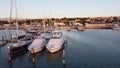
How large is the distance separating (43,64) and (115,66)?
765 centimetres

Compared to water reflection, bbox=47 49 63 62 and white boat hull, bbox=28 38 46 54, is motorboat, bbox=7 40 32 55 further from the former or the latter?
water reflection, bbox=47 49 63 62

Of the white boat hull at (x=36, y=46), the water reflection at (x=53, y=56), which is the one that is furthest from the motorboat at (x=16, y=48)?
the water reflection at (x=53, y=56)

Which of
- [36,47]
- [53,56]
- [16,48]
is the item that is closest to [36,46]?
[36,47]

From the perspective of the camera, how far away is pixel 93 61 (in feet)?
90.6

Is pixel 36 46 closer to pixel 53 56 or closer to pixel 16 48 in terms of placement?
pixel 16 48

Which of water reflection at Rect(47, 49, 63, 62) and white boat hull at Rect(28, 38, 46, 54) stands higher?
white boat hull at Rect(28, 38, 46, 54)

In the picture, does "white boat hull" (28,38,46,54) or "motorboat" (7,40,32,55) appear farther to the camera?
"white boat hull" (28,38,46,54)

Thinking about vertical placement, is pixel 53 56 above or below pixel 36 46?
below

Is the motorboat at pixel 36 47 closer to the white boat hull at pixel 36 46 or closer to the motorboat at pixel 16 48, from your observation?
the white boat hull at pixel 36 46

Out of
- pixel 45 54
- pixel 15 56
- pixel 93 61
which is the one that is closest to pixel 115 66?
pixel 93 61

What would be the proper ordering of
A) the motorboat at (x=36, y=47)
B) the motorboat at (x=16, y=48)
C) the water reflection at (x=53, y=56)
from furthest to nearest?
1. the motorboat at (x=36, y=47)
2. the motorboat at (x=16, y=48)
3. the water reflection at (x=53, y=56)

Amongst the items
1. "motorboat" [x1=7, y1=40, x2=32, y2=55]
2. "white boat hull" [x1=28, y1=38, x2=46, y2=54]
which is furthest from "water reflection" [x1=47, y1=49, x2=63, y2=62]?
"motorboat" [x1=7, y1=40, x2=32, y2=55]

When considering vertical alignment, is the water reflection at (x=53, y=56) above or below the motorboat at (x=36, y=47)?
below

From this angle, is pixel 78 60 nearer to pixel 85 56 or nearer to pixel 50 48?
pixel 85 56
